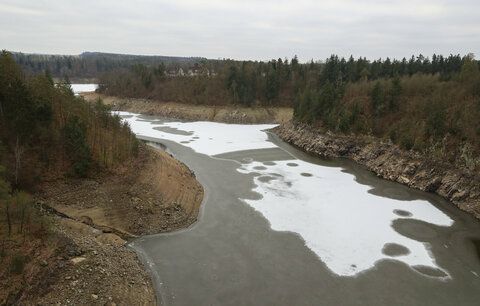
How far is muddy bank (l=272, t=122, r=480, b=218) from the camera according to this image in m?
35.8

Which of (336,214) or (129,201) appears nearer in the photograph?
(129,201)

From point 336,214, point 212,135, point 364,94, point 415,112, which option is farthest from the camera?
point 212,135

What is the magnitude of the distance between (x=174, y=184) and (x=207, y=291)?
15476 mm

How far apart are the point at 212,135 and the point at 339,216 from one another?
41.2m

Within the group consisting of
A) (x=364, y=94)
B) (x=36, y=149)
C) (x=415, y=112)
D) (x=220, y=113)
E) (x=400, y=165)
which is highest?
(x=364, y=94)

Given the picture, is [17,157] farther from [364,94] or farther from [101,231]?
[364,94]

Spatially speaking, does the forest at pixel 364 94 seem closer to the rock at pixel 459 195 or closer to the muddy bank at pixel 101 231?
the rock at pixel 459 195

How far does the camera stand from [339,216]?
3206 centimetres

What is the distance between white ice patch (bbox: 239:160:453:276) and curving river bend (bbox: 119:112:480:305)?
0.08 metres

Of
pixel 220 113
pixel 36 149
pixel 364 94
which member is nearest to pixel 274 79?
pixel 220 113

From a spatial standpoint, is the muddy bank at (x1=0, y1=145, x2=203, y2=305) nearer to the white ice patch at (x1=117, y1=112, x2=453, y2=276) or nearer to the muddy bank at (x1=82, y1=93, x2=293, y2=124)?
the white ice patch at (x1=117, y1=112, x2=453, y2=276)

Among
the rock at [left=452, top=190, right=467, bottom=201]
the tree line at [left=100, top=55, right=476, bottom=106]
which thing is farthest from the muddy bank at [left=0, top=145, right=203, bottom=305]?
the tree line at [left=100, top=55, right=476, bottom=106]

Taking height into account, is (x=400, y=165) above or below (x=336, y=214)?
above

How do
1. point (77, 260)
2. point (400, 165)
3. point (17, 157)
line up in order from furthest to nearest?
point (400, 165)
point (17, 157)
point (77, 260)
